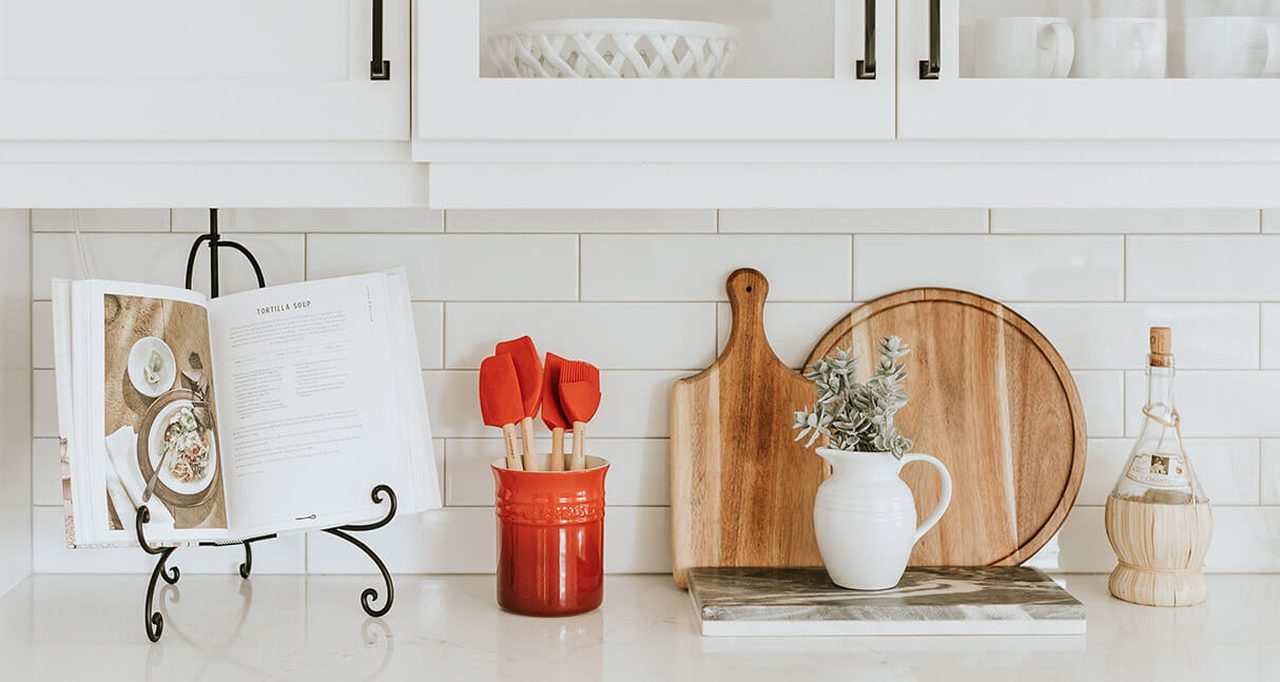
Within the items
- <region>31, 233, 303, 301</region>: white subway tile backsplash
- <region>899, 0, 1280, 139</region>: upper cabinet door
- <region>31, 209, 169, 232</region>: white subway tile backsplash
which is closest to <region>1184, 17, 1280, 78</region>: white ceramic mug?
<region>899, 0, 1280, 139</region>: upper cabinet door

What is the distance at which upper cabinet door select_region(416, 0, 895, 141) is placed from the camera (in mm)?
1081

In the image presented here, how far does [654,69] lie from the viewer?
3.63ft

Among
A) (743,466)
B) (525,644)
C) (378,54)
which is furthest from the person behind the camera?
(743,466)

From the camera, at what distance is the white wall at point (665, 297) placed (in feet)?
4.63

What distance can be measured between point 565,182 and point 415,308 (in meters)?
0.38

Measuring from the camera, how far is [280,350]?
4.26ft

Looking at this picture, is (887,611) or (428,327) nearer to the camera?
(887,611)

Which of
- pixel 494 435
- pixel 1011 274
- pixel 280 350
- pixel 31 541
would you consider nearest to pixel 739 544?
pixel 494 435

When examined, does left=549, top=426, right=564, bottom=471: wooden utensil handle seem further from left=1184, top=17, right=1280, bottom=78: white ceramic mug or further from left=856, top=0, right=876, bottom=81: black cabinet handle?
left=1184, top=17, right=1280, bottom=78: white ceramic mug

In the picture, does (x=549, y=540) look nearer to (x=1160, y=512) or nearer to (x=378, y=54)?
(x=378, y=54)

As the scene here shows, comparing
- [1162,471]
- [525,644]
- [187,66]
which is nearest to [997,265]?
[1162,471]

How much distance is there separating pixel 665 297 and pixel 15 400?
77 cm

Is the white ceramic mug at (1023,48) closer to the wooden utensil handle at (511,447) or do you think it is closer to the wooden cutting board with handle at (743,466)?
the wooden cutting board with handle at (743,466)

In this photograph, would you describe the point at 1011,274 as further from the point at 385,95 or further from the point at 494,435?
the point at 385,95
